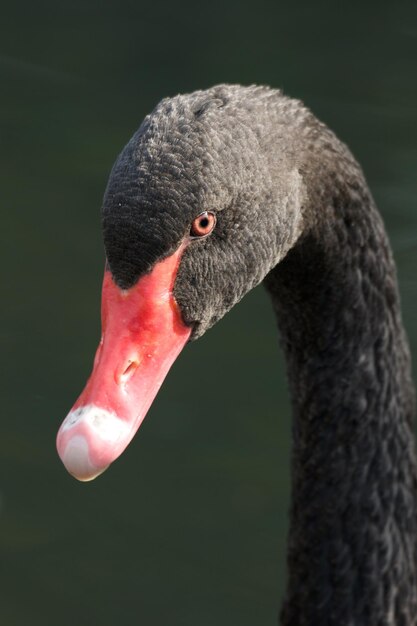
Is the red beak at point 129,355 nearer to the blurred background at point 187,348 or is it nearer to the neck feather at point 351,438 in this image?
the neck feather at point 351,438

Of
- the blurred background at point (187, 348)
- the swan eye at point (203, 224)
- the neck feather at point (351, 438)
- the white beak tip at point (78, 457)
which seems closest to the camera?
the white beak tip at point (78, 457)

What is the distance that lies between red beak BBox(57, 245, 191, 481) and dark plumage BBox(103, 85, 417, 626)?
0.03 m

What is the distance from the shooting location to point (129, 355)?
2088 mm

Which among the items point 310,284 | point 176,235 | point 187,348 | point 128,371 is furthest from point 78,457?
point 187,348

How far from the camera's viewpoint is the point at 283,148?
2205 millimetres

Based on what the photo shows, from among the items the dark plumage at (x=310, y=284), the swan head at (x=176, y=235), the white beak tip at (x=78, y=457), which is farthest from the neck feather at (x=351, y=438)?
the white beak tip at (x=78, y=457)

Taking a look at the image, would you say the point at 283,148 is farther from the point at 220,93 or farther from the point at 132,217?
the point at 132,217

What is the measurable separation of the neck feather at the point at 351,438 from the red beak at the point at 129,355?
0.39 m

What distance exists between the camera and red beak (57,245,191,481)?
79.4 inches

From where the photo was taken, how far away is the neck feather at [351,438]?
2473 millimetres

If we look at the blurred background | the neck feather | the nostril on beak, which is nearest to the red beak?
the nostril on beak

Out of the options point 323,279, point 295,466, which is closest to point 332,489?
point 295,466

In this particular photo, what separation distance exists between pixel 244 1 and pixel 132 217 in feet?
11.3

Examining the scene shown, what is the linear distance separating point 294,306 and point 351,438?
0.28 m
